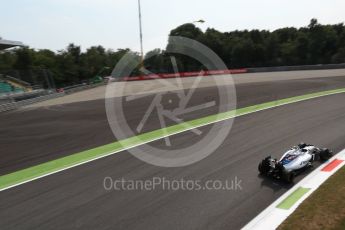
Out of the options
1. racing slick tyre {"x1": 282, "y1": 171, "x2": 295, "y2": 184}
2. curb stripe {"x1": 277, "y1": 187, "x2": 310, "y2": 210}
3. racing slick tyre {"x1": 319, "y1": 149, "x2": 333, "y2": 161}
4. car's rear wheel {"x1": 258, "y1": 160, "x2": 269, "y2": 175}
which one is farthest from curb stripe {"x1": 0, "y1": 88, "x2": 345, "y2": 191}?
curb stripe {"x1": 277, "y1": 187, "x2": 310, "y2": 210}

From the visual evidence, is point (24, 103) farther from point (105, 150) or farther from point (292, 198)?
point (292, 198)

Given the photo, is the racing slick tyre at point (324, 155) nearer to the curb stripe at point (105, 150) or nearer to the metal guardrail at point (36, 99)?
the curb stripe at point (105, 150)

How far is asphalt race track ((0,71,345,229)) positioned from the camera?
764 cm

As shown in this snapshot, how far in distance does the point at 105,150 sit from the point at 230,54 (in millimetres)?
74533

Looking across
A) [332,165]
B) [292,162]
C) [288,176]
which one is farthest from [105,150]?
[332,165]

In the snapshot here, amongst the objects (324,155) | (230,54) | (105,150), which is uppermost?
(230,54)

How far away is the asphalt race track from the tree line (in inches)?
1362

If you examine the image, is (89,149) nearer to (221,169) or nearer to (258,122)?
(221,169)

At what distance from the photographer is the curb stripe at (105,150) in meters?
10.9

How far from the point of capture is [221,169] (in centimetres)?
1044

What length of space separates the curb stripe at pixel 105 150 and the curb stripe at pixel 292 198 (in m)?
6.41

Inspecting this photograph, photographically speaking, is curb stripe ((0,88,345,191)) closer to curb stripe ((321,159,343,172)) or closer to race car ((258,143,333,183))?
race car ((258,143,333,183))

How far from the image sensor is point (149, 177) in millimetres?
10055

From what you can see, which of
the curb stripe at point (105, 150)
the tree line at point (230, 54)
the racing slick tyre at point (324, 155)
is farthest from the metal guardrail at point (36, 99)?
the racing slick tyre at point (324, 155)
